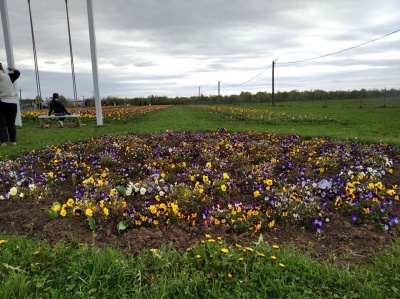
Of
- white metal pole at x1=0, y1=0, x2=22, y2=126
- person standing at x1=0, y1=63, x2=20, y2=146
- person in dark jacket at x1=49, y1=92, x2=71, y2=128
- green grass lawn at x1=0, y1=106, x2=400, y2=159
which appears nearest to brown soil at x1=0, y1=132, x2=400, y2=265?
green grass lawn at x1=0, y1=106, x2=400, y2=159

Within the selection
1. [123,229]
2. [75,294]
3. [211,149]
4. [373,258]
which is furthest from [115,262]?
[211,149]

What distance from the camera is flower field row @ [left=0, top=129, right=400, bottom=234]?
3.22m

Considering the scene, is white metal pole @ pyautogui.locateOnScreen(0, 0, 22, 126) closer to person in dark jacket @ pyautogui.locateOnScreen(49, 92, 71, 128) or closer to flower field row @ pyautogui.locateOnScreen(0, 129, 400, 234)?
person in dark jacket @ pyautogui.locateOnScreen(49, 92, 71, 128)

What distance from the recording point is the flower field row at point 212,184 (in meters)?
3.22

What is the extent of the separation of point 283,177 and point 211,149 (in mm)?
1917

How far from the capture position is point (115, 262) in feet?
7.45

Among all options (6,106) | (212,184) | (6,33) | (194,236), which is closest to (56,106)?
(6,33)

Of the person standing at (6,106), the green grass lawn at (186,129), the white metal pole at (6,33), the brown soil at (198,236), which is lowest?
the brown soil at (198,236)

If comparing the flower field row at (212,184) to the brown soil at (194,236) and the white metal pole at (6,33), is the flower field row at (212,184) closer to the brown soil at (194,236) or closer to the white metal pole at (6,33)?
the brown soil at (194,236)

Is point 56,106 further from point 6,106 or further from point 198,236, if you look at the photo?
point 198,236

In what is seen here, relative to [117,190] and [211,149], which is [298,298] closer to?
[117,190]

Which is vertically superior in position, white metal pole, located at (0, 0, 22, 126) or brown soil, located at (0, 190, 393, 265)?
white metal pole, located at (0, 0, 22, 126)

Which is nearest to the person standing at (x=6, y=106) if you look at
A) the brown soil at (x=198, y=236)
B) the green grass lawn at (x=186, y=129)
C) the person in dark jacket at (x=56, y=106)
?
the green grass lawn at (x=186, y=129)

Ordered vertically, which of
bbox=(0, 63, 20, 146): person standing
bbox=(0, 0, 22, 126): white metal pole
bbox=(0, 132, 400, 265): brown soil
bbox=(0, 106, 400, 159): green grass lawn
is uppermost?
bbox=(0, 0, 22, 126): white metal pole
